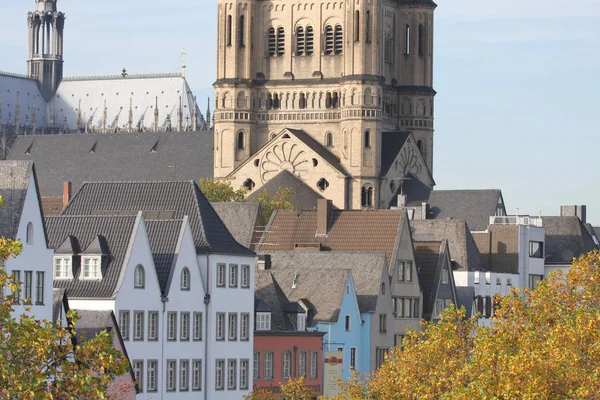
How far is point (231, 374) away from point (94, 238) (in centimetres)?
934

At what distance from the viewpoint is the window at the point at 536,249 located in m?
133

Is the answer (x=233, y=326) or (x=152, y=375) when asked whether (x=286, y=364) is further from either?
(x=152, y=375)

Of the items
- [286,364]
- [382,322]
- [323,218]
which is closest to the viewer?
[286,364]

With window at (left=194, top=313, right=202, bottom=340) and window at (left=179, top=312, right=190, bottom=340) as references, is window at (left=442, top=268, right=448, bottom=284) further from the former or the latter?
window at (left=179, top=312, right=190, bottom=340)

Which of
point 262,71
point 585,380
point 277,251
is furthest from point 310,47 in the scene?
point 585,380

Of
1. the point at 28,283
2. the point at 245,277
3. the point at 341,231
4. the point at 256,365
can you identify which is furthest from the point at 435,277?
the point at 28,283

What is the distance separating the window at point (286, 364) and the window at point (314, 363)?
196 centimetres

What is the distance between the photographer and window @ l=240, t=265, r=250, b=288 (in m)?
85.4

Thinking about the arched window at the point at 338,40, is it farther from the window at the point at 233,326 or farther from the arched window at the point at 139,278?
the arched window at the point at 139,278

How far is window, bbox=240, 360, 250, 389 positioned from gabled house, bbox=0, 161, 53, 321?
60.3ft

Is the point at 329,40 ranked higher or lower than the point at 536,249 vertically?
higher

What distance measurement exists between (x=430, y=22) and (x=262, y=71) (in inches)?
661

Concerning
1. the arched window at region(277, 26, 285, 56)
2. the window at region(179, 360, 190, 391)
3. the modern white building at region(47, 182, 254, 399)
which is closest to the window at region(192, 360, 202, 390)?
the modern white building at region(47, 182, 254, 399)

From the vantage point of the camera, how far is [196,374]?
8231 centimetres
